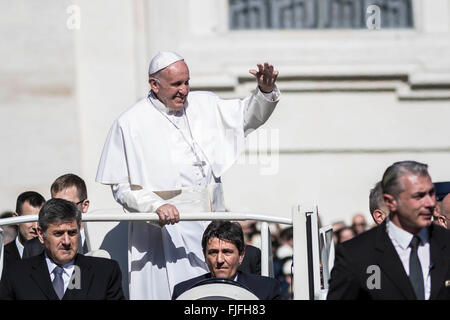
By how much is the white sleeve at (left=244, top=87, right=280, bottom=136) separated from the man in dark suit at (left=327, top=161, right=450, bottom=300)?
5.93 ft

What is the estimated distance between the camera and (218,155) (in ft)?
26.7

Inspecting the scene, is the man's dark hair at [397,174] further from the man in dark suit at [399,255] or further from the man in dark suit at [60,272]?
the man in dark suit at [60,272]

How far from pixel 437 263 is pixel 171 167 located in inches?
90.5

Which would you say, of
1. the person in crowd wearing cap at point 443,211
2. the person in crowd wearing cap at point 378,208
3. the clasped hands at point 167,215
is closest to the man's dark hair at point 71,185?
the clasped hands at point 167,215

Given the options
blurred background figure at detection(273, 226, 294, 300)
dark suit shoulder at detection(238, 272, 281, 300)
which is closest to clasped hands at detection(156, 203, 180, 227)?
dark suit shoulder at detection(238, 272, 281, 300)

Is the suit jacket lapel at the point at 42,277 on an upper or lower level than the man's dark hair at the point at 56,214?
lower

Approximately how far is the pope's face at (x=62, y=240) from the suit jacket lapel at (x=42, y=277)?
72mm

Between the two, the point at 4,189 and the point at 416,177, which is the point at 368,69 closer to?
the point at 4,189

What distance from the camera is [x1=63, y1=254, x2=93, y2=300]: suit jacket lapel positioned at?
6766mm

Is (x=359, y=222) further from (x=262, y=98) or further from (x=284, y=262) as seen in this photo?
(x=262, y=98)

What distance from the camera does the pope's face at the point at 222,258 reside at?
712cm

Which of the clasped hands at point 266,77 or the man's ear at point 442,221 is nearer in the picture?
the clasped hands at point 266,77

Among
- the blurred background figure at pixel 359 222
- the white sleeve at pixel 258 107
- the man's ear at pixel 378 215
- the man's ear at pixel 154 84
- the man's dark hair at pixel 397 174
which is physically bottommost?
the blurred background figure at pixel 359 222

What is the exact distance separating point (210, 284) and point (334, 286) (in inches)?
26.7
